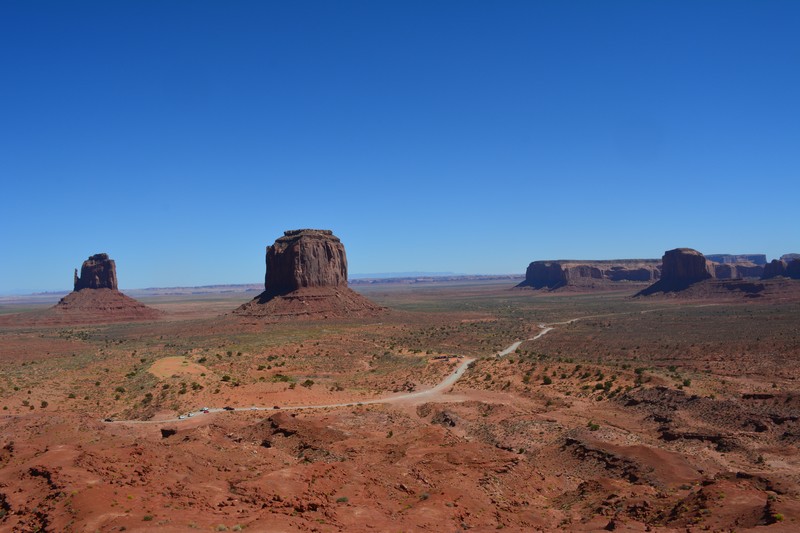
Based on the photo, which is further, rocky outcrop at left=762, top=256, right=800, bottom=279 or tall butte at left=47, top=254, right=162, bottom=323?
rocky outcrop at left=762, top=256, right=800, bottom=279

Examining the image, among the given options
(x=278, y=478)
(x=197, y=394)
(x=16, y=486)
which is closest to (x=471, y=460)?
(x=278, y=478)

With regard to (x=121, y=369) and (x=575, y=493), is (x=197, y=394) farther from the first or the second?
(x=575, y=493)

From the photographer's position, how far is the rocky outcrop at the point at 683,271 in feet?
484

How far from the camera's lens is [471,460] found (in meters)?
22.8

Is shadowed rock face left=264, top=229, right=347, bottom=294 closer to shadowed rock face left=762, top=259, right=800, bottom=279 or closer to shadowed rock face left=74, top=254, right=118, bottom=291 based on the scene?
shadowed rock face left=74, top=254, right=118, bottom=291

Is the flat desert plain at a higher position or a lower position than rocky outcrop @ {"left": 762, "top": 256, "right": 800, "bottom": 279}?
lower

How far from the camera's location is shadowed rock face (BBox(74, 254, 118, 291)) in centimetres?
12862

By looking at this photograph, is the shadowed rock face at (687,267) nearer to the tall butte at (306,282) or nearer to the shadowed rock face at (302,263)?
the tall butte at (306,282)

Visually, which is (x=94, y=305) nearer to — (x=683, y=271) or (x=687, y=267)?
(x=683, y=271)

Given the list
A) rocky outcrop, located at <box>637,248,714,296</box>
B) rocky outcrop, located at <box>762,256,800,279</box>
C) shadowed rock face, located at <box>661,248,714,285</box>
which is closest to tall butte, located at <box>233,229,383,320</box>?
rocky outcrop, located at <box>637,248,714,296</box>

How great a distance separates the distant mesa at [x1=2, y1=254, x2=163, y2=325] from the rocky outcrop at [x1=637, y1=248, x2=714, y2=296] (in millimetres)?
136097

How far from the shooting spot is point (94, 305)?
12138cm

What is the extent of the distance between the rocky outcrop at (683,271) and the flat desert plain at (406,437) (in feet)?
315

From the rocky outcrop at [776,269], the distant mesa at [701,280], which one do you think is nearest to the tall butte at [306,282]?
the distant mesa at [701,280]
